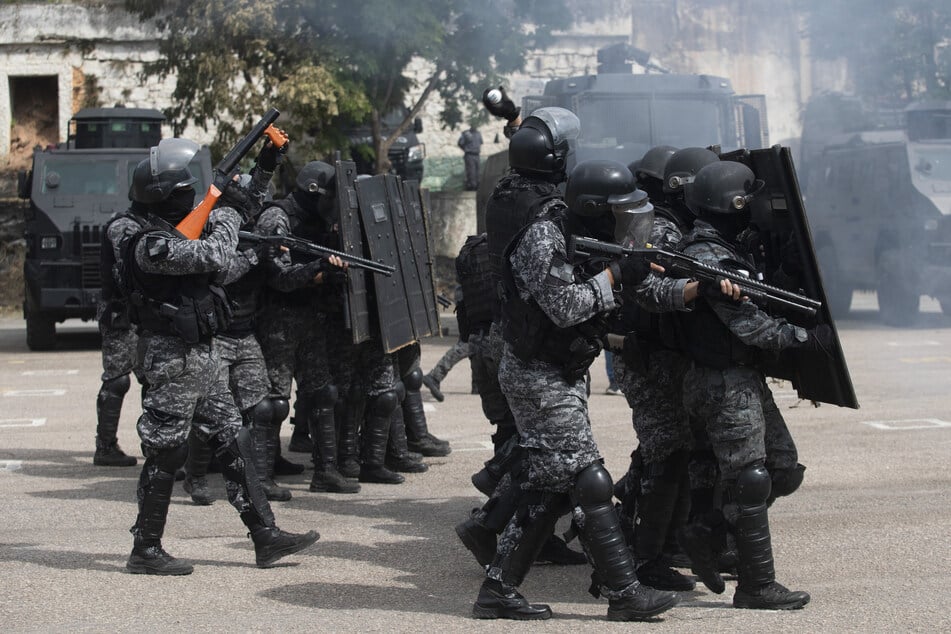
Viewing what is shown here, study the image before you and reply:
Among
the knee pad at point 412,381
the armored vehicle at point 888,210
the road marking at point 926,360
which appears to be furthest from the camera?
the armored vehicle at point 888,210

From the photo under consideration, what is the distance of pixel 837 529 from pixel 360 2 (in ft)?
41.1

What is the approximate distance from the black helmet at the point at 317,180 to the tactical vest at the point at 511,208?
6.26 ft

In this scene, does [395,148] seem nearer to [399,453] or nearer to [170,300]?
[399,453]

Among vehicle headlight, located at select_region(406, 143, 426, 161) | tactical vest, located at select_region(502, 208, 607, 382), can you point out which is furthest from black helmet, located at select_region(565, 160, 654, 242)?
vehicle headlight, located at select_region(406, 143, 426, 161)

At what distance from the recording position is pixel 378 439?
7.65m

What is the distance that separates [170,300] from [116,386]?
A: 9.68ft

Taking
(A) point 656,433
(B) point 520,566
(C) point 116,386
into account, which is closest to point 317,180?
(C) point 116,386

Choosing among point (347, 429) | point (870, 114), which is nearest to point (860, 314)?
point (870, 114)

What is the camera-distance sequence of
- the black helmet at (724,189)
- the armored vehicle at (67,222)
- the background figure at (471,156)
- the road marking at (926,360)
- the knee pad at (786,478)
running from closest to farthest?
the black helmet at (724,189) < the knee pad at (786,478) < the road marking at (926,360) < the armored vehicle at (67,222) < the background figure at (471,156)

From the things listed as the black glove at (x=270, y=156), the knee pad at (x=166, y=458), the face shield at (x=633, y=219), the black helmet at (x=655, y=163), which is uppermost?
the black glove at (x=270, y=156)

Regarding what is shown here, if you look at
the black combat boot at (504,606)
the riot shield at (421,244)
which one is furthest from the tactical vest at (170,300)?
the riot shield at (421,244)

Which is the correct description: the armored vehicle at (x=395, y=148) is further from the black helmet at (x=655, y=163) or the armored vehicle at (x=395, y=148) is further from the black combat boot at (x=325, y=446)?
the black helmet at (x=655, y=163)

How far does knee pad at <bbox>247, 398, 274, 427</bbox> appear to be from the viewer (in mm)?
7273

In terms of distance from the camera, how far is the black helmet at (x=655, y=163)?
6160mm
